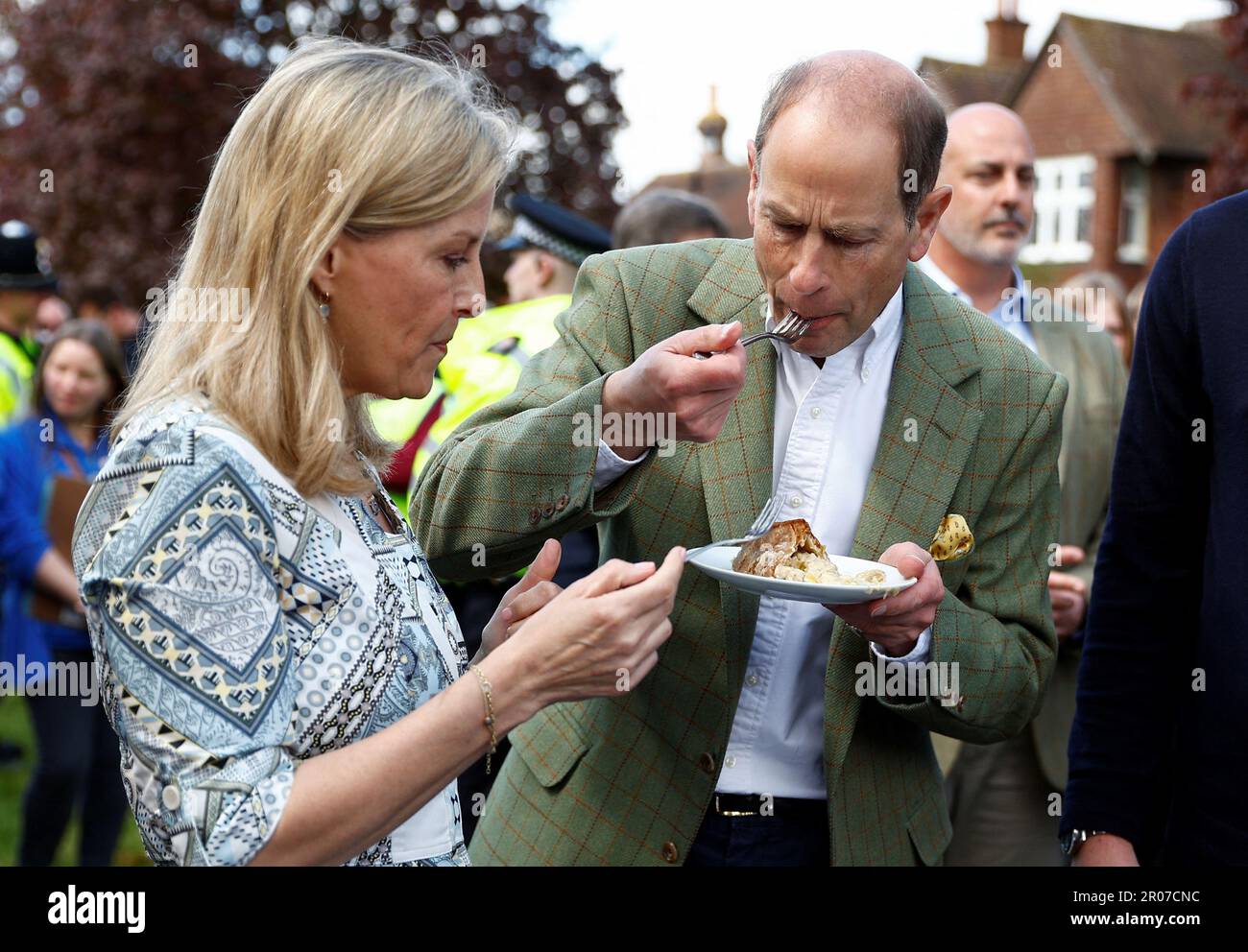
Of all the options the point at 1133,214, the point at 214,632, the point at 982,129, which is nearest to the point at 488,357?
the point at 982,129

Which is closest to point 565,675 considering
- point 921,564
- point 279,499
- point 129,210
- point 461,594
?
point 279,499

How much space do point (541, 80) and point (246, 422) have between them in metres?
19.8

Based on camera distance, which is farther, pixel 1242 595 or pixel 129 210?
pixel 129 210

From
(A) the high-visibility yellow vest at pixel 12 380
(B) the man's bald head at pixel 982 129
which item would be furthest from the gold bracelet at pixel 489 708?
(A) the high-visibility yellow vest at pixel 12 380

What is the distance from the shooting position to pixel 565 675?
6.47ft

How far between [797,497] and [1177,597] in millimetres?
733

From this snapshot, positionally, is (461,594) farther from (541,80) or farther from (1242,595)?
(541,80)

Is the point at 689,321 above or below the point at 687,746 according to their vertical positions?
above

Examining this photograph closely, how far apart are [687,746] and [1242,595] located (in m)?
1.03

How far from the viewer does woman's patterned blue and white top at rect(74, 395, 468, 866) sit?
172 centimetres

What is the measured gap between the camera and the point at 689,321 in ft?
8.98

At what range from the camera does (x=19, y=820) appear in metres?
6.62
